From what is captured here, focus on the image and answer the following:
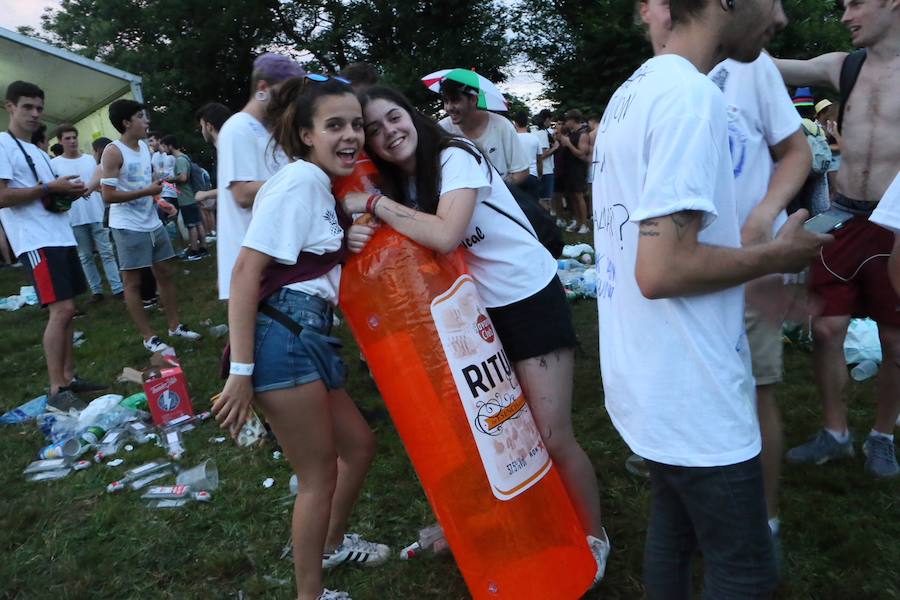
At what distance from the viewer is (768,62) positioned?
197 centimetres

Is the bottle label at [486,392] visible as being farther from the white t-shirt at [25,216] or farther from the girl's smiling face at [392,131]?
the white t-shirt at [25,216]

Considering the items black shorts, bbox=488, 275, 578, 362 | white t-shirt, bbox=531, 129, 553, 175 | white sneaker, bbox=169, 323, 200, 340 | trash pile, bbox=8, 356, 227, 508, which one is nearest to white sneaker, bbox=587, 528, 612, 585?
black shorts, bbox=488, 275, 578, 362

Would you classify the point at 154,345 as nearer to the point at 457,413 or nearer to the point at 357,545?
the point at 357,545

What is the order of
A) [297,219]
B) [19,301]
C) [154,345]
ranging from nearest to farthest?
[297,219] → [154,345] → [19,301]

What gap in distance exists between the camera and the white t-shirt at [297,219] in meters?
1.84

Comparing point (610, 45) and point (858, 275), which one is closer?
point (858, 275)

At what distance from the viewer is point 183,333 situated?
6.01m

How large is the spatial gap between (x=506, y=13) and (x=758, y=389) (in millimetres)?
23882

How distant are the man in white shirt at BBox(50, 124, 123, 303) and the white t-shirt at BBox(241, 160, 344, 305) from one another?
7011mm

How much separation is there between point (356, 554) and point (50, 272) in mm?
3444

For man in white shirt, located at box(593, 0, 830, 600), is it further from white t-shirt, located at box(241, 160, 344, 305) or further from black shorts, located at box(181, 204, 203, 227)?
black shorts, located at box(181, 204, 203, 227)

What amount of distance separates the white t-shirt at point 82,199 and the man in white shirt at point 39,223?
3.24m

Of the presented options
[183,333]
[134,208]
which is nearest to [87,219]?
[134,208]

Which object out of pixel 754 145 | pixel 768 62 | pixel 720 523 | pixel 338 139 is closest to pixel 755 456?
pixel 720 523
